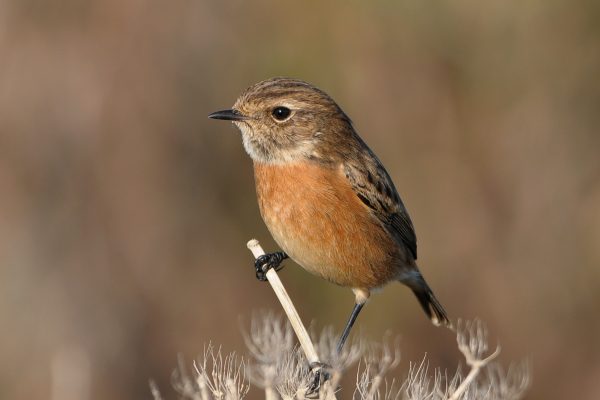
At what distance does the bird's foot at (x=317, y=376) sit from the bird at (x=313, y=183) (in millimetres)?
1224

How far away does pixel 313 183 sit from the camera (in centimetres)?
573

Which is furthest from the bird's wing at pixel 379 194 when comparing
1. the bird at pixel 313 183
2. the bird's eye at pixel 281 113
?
the bird's eye at pixel 281 113

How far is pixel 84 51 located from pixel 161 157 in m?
1.14

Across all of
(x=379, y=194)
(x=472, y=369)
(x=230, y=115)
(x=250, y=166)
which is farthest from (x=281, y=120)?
(x=250, y=166)

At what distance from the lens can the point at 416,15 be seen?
8.25 metres

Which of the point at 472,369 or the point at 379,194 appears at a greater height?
the point at 379,194

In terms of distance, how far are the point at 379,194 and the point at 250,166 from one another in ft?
8.66

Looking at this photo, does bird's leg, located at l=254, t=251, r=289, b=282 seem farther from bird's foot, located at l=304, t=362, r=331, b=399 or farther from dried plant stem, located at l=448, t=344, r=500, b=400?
dried plant stem, located at l=448, t=344, r=500, b=400

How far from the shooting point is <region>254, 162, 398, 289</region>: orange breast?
18.5ft

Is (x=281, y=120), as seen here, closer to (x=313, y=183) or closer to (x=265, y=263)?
(x=313, y=183)

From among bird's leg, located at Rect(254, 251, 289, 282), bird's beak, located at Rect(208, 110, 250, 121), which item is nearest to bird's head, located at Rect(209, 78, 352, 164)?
bird's beak, located at Rect(208, 110, 250, 121)

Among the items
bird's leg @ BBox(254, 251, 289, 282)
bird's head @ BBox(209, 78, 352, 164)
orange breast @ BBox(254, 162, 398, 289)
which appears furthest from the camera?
bird's leg @ BBox(254, 251, 289, 282)

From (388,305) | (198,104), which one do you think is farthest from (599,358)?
(198,104)

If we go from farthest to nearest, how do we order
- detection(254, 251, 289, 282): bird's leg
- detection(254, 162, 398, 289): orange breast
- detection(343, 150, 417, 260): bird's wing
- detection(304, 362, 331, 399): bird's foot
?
detection(343, 150, 417, 260): bird's wing, detection(254, 251, 289, 282): bird's leg, detection(254, 162, 398, 289): orange breast, detection(304, 362, 331, 399): bird's foot
